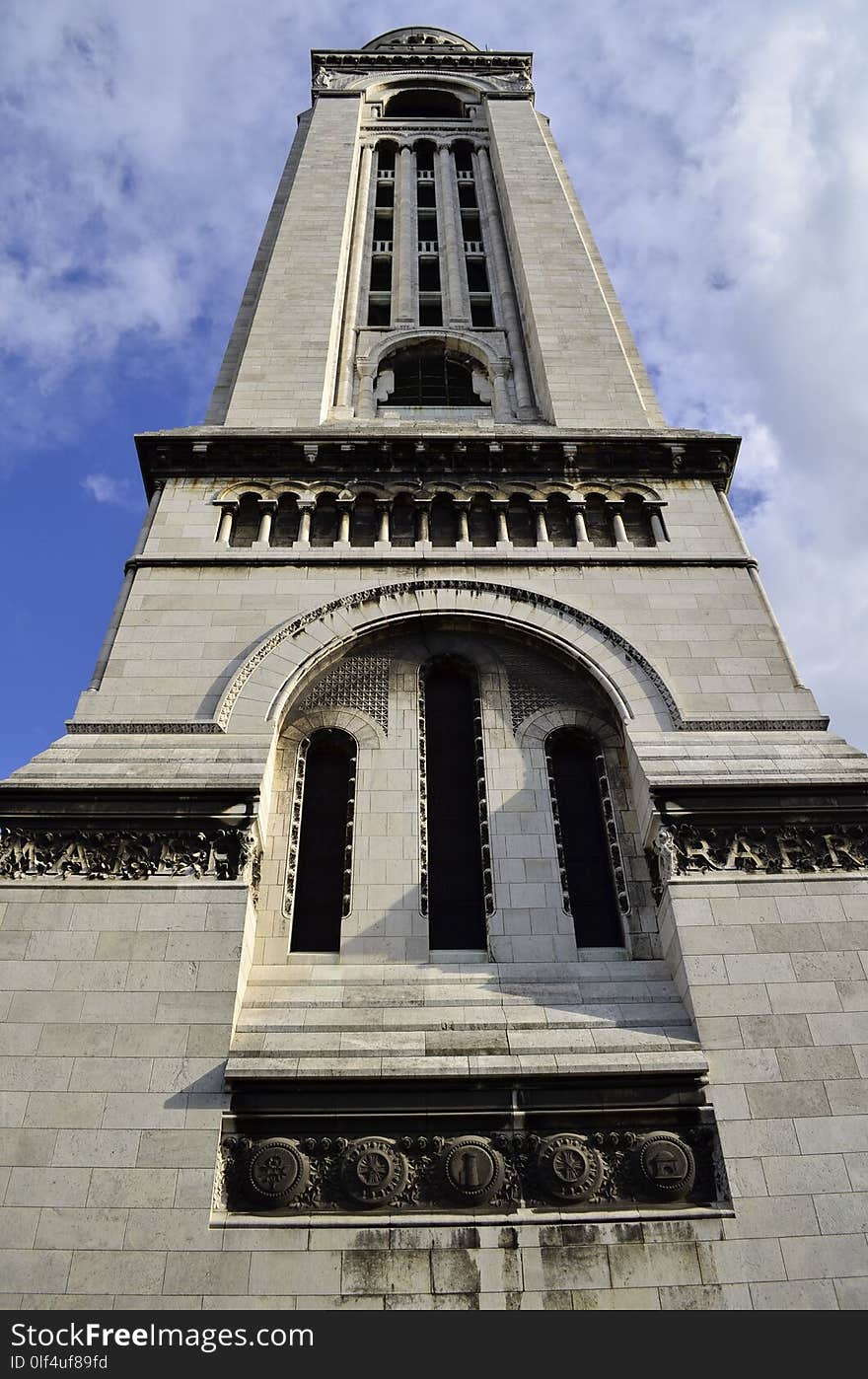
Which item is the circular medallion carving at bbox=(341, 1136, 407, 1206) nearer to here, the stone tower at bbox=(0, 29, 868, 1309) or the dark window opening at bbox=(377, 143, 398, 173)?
the stone tower at bbox=(0, 29, 868, 1309)

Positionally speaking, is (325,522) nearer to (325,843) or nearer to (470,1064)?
(325,843)

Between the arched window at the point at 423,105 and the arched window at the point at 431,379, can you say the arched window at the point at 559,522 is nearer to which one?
the arched window at the point at 431,379

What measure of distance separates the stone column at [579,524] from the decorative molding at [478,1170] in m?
9.10

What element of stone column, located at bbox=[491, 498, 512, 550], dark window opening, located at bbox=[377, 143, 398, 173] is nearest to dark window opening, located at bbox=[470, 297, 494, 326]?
dark window opening, located at bbox=[377, 143, 398, 173]

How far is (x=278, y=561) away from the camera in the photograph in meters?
15.8

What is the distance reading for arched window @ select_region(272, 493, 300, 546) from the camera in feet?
54.1

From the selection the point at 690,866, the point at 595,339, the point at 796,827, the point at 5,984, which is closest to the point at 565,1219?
the point at 690,866

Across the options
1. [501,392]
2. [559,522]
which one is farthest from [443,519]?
[501,392]

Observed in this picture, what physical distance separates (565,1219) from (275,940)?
14.6 feet

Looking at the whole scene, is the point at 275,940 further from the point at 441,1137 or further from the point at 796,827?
the point at 796,827

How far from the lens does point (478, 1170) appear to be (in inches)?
387

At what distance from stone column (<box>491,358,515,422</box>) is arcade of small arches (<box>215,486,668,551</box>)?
15.0 ft

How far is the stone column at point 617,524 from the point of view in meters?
16.5

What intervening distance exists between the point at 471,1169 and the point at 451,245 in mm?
24127
